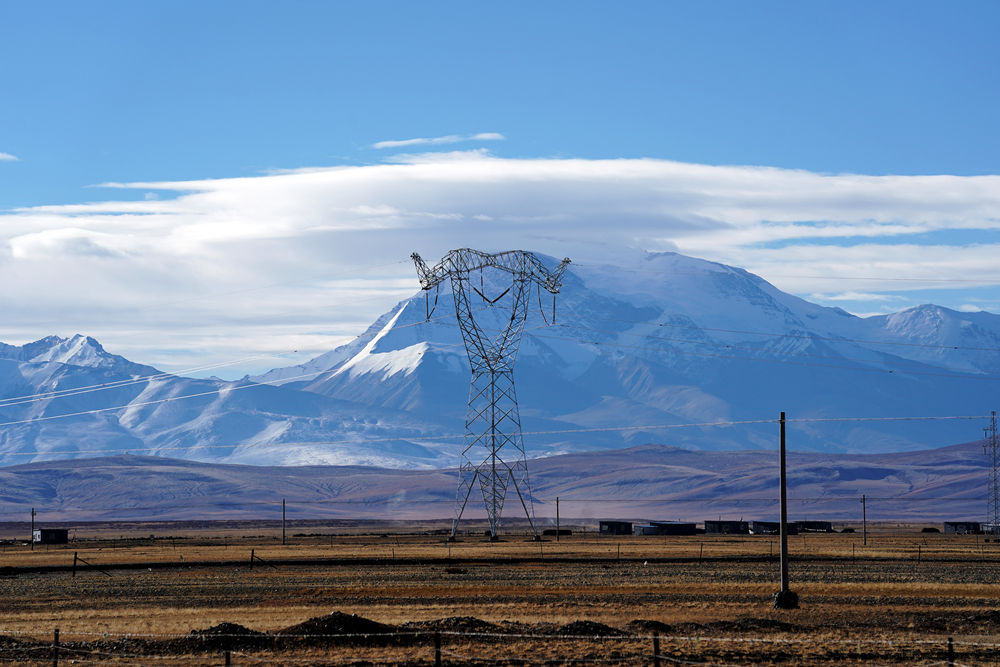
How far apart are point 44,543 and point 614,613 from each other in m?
121

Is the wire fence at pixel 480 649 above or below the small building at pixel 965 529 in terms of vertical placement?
above

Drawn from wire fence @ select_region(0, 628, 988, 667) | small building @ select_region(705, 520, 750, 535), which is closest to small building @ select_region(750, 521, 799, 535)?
small building @ select_region(705, 520, 750, 535)

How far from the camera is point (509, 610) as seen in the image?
5150cm

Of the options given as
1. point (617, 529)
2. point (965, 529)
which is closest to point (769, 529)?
point (617, 529)

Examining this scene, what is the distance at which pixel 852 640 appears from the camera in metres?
40.7

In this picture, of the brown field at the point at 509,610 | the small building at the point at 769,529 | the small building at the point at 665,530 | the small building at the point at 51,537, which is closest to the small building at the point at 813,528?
the small building at the point at 769,529

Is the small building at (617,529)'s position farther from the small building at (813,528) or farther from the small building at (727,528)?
the small building at (813,528)

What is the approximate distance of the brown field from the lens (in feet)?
127

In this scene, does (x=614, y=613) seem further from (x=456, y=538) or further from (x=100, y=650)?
(x=456, y=538)

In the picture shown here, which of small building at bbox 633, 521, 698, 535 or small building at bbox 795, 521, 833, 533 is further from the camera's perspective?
small building at bbox 795, 521, 833, 533

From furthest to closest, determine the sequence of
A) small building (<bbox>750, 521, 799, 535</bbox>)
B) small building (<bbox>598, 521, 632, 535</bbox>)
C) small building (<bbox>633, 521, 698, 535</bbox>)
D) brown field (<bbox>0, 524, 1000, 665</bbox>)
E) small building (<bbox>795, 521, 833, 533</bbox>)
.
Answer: small building (<bbox>795, 521, 833, 533</bbox>)
small building (<bbox>750, 521, 799, 535</bbox>)
small building (<bbox>598, 521, 632, 535</bbox>)
small building (<bbox>633, 521, 698, 535</bbox>)
brown field (<bbox>0, 524, 1000, 665</bbox>)

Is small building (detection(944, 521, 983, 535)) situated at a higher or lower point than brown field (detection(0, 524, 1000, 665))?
lower

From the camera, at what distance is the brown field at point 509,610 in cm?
3878

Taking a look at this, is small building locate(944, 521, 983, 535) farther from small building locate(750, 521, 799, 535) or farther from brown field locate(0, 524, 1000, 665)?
brown field locate(0, 524, 1000, 665)
